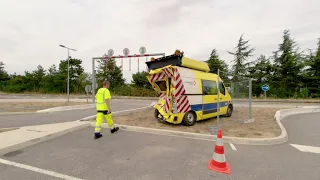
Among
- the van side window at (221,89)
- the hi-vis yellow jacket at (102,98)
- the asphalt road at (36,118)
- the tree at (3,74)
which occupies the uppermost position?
the tree at (3,74)

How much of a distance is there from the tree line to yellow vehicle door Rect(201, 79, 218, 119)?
10.8m

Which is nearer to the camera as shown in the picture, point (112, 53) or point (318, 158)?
point (318, 158)

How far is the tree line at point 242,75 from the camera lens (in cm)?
2552

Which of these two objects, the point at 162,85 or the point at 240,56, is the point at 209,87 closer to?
the point at 162,85

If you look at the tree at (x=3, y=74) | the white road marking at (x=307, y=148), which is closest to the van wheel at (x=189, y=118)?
the white road marking at (x=307, y=148)

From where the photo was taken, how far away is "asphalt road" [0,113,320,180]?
3088 millimetres

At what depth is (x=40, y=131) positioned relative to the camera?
5699 mm

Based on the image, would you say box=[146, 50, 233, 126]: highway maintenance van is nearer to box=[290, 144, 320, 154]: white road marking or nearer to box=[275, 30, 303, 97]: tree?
box=[290, 144, 320, 154]: white road marking

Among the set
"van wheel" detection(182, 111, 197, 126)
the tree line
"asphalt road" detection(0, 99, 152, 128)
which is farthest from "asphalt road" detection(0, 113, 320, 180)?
the tree line

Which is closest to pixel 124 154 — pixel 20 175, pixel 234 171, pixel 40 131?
pixel 20 175

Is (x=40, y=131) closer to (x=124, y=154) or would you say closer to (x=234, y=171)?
(x=124, y=154)

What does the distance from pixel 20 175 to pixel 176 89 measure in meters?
5.06

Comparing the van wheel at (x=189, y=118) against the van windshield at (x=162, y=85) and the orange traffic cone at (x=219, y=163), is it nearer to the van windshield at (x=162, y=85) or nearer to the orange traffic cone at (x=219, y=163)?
the van windshield at (x=162, y=85)

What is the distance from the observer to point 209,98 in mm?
7906
